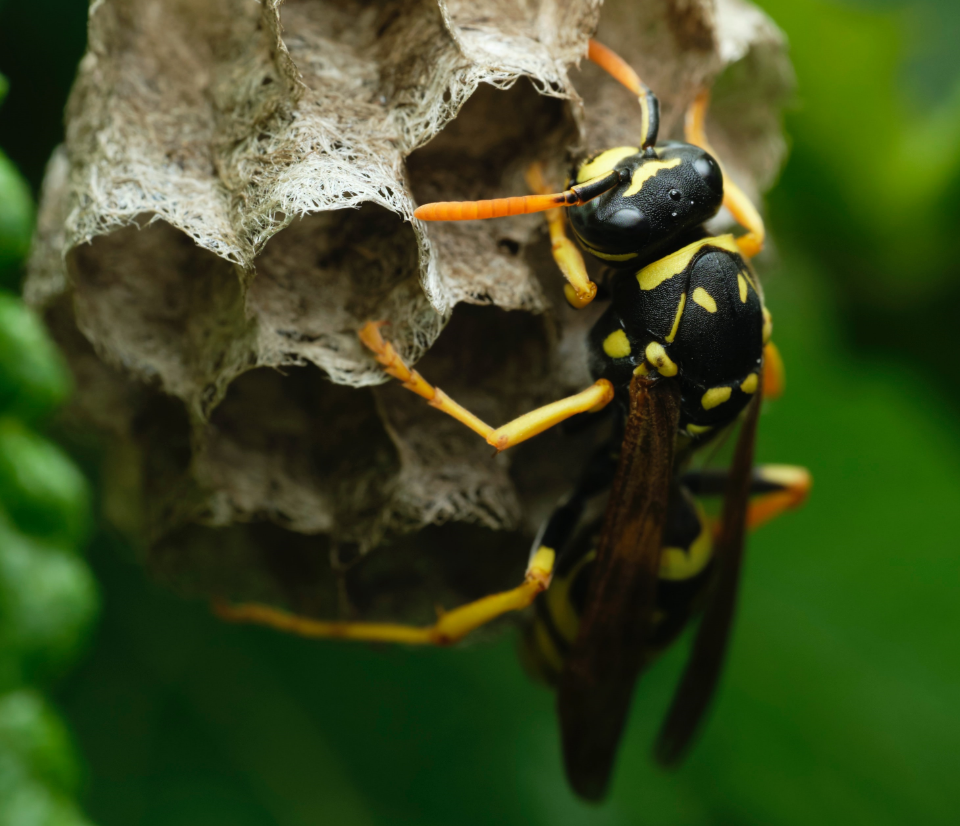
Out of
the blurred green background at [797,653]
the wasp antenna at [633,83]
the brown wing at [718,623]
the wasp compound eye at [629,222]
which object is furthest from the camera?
the blurred green background at [797,653]

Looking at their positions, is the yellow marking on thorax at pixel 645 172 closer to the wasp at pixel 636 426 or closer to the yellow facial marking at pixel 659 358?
the wasp at pixel 636 426

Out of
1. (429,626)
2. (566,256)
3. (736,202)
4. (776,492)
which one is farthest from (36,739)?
(776,492)

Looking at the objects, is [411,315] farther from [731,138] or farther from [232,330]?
[731,138]

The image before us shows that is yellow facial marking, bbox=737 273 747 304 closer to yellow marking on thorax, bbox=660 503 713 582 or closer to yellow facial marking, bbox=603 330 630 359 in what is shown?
yellow facial marking, bbox=603 330 630 359

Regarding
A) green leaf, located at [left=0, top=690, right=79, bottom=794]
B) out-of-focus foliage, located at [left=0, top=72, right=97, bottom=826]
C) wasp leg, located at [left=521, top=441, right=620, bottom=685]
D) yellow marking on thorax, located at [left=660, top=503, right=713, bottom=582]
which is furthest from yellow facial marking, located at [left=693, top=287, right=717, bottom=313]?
green leaf, located at [left=0, top=690, right=79, bottom=794]

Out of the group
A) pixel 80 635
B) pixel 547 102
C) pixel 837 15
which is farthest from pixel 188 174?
pixel 837 15

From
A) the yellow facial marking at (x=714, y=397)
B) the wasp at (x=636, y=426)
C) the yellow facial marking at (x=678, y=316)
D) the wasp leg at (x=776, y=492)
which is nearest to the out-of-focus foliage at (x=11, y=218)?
the wasp at (x=636, y=426)

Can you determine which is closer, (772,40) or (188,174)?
(188,174)

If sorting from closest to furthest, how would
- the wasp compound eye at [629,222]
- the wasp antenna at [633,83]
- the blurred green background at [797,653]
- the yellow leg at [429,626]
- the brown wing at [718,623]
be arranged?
the wasp compound eye at [629,222] < the wasp antenna at [633,83] < the yellow leg at [429,626] < the brown wing at [718,623] < the blurred green background at [797,653]
